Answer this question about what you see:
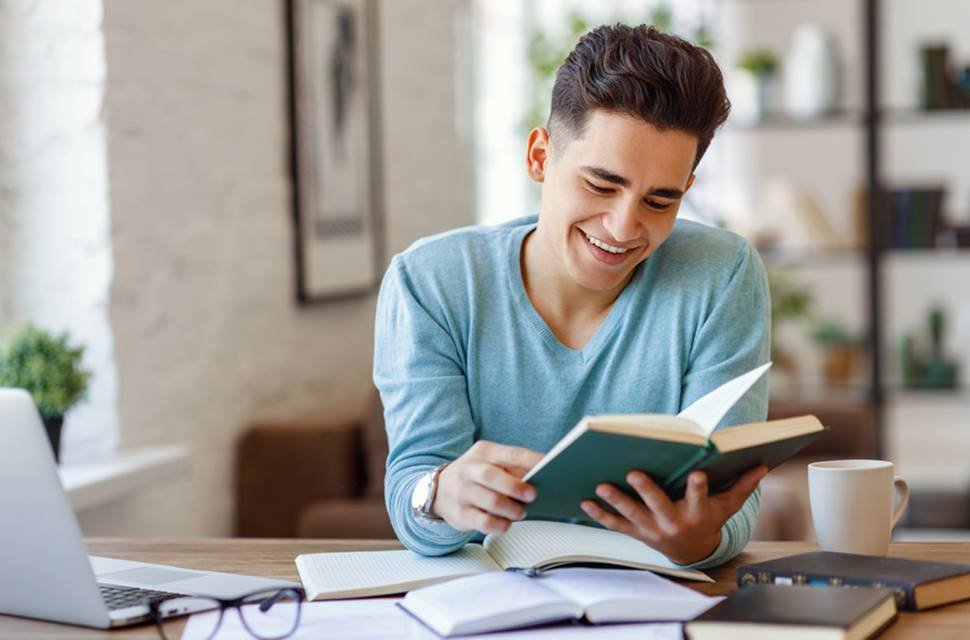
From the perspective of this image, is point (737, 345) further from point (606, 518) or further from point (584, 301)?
point (606, 518)

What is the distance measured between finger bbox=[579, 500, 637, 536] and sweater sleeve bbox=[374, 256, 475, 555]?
0.23 meters

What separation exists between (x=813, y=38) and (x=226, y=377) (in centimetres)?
259

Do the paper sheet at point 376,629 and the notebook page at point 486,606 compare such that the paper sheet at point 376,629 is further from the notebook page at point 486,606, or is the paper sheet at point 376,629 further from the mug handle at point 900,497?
the mug handle at point 900,497

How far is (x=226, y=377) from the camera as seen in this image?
3.38 meters

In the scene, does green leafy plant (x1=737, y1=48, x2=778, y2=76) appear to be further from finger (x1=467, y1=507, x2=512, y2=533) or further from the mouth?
finger (x1=467, y1=507, x2=512, y2=533)

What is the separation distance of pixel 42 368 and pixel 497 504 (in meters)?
1.32

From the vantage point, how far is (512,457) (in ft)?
4.66

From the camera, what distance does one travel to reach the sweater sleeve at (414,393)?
1.65m

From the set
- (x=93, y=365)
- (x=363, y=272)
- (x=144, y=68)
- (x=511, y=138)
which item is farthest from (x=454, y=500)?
(x=511, y=138)

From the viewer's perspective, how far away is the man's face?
162 centimetres

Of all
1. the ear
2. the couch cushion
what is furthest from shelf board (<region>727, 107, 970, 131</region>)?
the ear

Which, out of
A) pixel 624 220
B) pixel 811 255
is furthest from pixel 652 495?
pixel 811 255

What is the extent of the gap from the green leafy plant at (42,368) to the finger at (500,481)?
50.2 inches

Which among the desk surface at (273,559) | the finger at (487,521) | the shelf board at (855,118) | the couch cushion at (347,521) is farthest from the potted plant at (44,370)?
the shelf board at (855,118)
